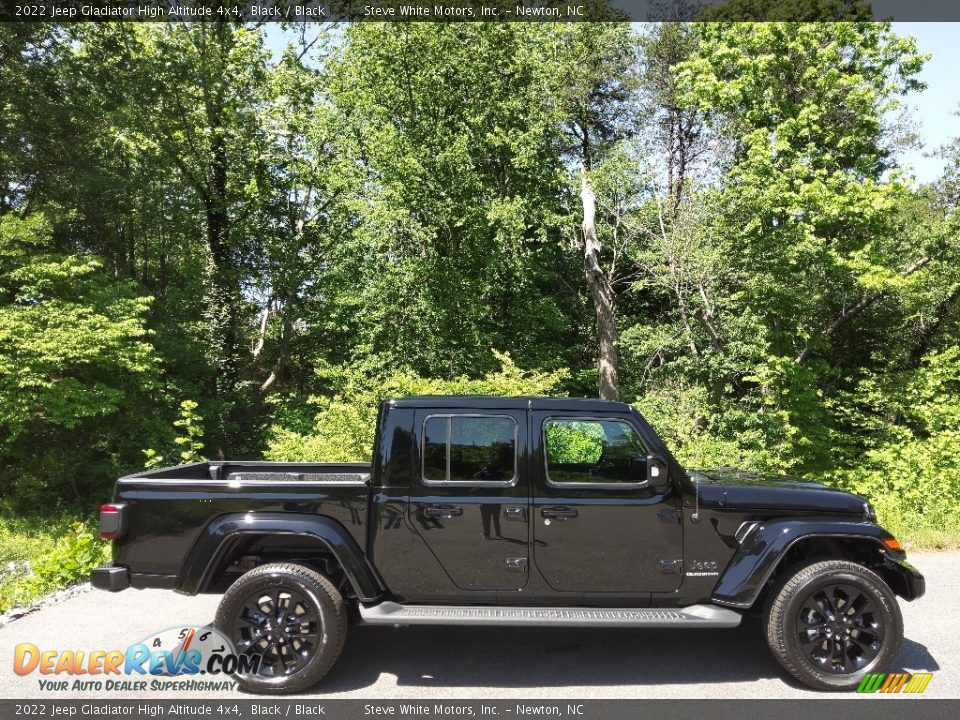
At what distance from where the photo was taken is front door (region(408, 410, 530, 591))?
4199 millimetres

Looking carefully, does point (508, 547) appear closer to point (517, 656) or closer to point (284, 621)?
point (517, 656)

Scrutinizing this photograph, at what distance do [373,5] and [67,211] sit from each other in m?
9.84

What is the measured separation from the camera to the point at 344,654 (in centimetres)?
454

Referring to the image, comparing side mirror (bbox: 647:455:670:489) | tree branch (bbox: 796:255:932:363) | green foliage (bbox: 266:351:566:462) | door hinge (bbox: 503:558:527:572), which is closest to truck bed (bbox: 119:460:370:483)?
door hinge (bbox: 503:558:527:572)

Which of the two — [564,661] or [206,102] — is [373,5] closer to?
[206,102]

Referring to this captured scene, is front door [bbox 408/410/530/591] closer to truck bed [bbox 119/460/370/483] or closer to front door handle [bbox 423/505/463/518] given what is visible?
front door handle [bbox 423/505/463/518]

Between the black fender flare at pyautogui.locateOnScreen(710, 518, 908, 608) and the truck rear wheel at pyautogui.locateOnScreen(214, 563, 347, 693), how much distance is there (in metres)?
2.38

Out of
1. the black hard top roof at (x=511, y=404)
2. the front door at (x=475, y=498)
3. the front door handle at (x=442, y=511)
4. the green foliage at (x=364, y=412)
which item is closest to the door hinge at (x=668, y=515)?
the black hard top roof at (x=511, y=404)

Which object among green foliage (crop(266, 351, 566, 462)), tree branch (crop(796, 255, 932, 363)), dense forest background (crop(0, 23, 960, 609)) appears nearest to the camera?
green foliage (crop(266, 351, 566, 462))

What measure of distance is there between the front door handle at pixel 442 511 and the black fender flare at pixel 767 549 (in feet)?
5.55

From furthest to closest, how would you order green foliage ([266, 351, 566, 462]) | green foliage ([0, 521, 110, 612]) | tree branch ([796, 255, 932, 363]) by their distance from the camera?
tree branch ([796, 255, 932, 363]), green foliage ([266, 351, 566, 462]), green foliage ([0, 521, 110, 612])

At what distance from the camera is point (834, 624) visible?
13.5 ft

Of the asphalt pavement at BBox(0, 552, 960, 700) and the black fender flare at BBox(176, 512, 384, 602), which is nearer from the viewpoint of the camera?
→ the asphalt pavement at BBox(0, 552, 960, 700)

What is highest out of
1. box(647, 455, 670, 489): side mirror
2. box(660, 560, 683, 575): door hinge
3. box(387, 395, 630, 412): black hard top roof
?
box(387, 395, 630, 412): black hard top roof
